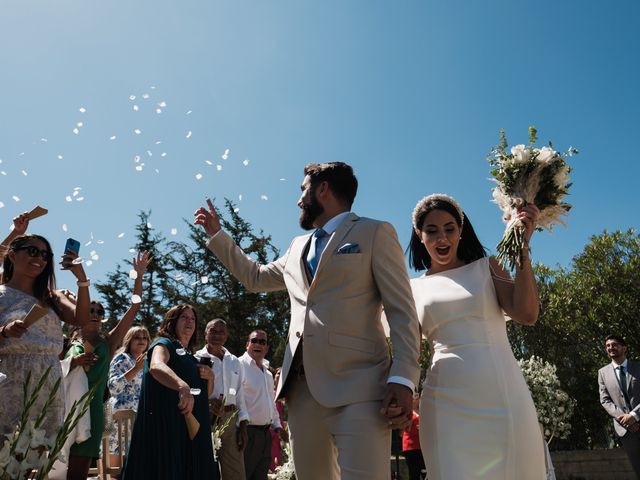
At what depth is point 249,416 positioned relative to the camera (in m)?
7.41

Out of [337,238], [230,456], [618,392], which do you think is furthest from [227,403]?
[618,392]

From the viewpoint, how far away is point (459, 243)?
3500 mm

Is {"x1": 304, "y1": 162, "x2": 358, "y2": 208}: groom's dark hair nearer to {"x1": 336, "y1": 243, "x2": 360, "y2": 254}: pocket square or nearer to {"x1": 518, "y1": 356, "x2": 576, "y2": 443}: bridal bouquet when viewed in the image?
{"x1": 336, "y1": 243, "x2": 360, "y2": 254}: pocket square

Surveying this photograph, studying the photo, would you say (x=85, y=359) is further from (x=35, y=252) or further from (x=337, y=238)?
(x=337, y=238)

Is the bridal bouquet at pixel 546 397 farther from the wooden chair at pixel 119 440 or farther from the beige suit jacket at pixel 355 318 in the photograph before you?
the beige suit jacket at pixel 355 318

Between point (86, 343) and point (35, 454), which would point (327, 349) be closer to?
point (35, 454)

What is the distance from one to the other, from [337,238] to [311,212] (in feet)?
1.07

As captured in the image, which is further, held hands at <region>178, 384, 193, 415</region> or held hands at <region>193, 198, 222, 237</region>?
held hands at <region>178, 384, 193, 415</region>

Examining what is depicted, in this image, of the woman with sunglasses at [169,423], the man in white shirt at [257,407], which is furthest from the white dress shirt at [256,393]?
the woman with sunglasses at [169,423]

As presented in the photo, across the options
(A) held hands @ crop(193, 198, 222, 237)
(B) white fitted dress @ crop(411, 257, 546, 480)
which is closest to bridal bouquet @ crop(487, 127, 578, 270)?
(B) white fitted dress @ crop(411, 257, 546, 480)

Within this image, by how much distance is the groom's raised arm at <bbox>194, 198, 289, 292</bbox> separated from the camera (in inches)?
133

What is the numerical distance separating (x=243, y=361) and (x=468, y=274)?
16.6ft

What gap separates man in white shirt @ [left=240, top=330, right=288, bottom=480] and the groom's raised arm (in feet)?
14.1

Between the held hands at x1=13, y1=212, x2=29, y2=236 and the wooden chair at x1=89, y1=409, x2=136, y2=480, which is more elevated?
the held hands at x1=13, y1=212, x2=29, y2=236
